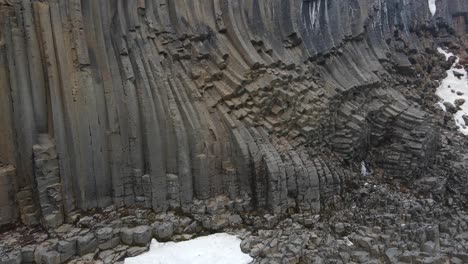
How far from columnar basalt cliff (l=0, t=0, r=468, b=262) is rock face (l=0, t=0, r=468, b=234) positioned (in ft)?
0.12

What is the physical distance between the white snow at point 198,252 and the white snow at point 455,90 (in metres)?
15.0

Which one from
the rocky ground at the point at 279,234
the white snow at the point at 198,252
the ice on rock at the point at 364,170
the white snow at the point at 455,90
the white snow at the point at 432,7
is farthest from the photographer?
the white snow at the point at 432,7

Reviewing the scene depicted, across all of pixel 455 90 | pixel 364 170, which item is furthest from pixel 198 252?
pixel 455 90

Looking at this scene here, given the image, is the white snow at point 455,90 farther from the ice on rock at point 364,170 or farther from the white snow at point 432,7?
the ice on rock at point 364,170

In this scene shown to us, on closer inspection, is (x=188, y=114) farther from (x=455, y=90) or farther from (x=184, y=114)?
(x=455, y=90)

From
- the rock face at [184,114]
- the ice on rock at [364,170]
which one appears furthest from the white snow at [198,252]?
the ice on rock at [364,170]

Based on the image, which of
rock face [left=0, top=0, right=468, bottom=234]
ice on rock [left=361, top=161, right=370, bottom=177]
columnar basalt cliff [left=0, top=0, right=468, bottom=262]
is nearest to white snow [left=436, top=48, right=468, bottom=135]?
columnar basalt cliff [left=0, top=0, right=468, bottom=262]

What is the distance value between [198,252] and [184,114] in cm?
382

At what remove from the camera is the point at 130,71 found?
11.8 m

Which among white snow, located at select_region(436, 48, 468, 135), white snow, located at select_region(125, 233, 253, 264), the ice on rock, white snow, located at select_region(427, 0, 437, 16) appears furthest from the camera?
white snow, located at select_region(427, 0, 437, 16)

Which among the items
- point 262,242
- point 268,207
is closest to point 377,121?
point 268,207

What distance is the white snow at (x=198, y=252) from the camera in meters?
10.3

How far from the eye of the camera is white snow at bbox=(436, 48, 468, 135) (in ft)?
70.3

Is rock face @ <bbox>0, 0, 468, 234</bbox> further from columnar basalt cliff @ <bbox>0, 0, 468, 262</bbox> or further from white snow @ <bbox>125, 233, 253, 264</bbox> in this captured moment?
white snow @ <bbox>125, 233, 253, 264</bbox>
